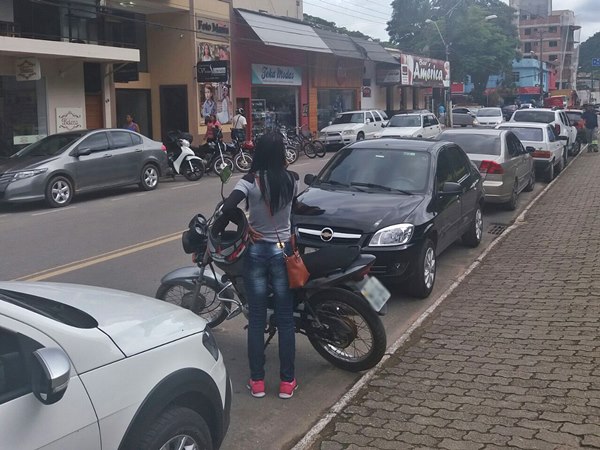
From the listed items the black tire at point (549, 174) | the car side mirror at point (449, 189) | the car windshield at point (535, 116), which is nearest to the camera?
the car side mirror at point (449, 189)

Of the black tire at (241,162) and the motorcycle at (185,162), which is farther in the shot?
the black tire at (241,162)

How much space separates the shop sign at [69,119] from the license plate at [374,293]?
18.5 meters

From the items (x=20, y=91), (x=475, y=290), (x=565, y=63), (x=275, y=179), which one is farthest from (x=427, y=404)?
(x=565, y=63)

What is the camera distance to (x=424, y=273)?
7.43 metres

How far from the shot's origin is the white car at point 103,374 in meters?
2.65

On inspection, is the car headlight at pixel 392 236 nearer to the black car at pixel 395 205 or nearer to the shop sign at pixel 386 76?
the black car at pixel 395 205

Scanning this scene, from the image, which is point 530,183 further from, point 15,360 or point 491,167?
point 15,360

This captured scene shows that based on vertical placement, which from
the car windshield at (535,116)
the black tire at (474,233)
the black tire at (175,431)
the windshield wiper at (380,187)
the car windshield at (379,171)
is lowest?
the black tire at (474,233)

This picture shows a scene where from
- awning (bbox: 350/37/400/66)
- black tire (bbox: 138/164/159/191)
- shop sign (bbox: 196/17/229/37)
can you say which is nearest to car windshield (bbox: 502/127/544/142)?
black tire (bbox: 138/164/159/191)

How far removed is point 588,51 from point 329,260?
168097 mm

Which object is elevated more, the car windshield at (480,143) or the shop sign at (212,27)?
the shop sign at (212,27)

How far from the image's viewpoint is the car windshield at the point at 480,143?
13.2 meters

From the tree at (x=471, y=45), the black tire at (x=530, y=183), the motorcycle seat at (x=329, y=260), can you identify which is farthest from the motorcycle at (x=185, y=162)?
the tree at (x=471, y=45)

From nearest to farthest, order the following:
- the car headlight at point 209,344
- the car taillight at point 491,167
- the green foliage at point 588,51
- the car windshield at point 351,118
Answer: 1. the car headlight at point 209,344
2. the car taillight at point 491,167
3. the car windshield at point 351,118
4. the green foliage at point 588,51
